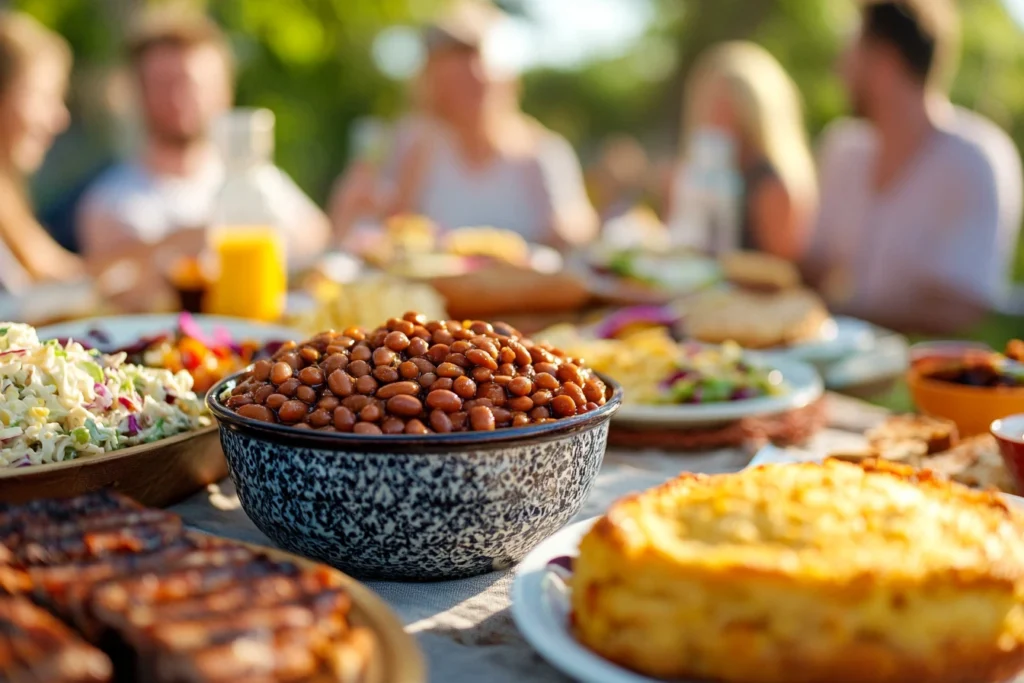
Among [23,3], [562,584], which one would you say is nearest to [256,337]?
[562,584]

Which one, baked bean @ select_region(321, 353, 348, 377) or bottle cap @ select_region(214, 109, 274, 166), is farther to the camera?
bottle cap @ select_region(214, 109, 274, 166)

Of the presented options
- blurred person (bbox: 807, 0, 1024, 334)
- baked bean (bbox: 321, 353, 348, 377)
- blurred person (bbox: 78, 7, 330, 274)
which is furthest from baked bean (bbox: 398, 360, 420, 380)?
blurred person (bbox: 78, 7, 330, 274)

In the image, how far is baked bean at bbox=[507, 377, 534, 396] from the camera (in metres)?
1.52

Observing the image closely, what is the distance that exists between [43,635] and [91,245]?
6.10m

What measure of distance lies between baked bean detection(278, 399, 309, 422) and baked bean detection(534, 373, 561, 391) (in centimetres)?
38

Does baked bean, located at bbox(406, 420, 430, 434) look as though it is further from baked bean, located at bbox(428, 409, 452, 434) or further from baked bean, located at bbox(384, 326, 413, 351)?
baked bean, located at bbox(384, 326, 413, 351)

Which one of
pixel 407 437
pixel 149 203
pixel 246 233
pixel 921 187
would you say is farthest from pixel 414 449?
pixel 149 203

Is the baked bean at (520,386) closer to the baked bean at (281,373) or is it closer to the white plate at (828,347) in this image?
the baked bean at (281,373)

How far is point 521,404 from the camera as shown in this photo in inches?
59.6

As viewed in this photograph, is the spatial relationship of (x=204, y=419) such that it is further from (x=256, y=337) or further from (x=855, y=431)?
(x=855, y=431)

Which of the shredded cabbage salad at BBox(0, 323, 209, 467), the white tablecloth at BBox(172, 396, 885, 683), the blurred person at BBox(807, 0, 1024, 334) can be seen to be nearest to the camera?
the white tablecloth at BBox(172, 396, 885, 683)

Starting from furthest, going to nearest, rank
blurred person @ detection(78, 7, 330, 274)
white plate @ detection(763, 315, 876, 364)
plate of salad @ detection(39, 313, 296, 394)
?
1. blurred person @ detection(78, 7, 330, 274)
2. white plate @ detection(763, 315, 876, 364)
3. plate of salad @ detection(39, 313, 296, 394)

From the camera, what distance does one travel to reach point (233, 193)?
A: 383 centimetres

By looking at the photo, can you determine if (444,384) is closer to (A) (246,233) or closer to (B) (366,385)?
(B) (366,385)
